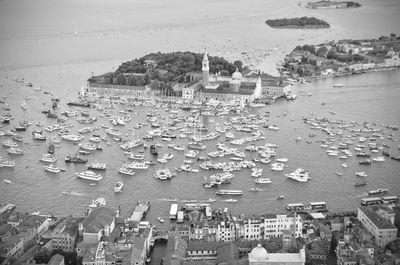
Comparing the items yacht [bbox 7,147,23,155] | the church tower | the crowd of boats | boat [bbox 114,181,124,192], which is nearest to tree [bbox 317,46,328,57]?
the church tower

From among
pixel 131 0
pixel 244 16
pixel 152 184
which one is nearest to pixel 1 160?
pixel 152 184

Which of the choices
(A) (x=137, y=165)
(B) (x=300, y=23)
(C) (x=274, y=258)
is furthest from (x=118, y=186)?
(B) (x=300, y=23)

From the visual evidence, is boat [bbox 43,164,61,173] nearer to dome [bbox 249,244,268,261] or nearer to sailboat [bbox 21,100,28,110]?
sailboat [bbox 21,100,28,110]

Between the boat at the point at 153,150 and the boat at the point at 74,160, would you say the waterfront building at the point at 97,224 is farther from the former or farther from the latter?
the boat at the point at 153,150

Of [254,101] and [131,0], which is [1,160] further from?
[131,0]

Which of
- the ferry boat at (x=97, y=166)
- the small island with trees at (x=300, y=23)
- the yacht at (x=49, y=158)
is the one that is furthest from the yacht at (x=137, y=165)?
the small island with trees at (x=300, y=23)
